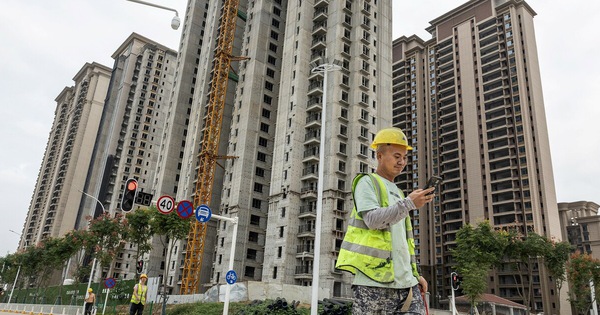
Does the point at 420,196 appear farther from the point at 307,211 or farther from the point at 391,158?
the point at 307,211

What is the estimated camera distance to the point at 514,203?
8238cm

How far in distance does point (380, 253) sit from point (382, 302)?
410mm

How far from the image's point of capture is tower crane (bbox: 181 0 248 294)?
66.8 m

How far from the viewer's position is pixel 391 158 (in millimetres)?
4531

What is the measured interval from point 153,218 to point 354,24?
42.0 metres

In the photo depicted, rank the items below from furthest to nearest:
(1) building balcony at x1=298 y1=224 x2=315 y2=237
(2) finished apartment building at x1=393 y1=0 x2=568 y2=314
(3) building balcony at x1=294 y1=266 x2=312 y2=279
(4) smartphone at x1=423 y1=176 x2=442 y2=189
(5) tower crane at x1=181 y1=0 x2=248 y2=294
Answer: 1. (2) finished apartment building at x1=393 y1=0 x2=568 y2=314
2. (5) tower crane at x1=181 y1=0 x2=248 y2=294
3. (1) building balcony at x1=298 y1=224 x2=315 y2=237
4. (3) building balcony at x1=294 y1=266 x2=312 y2=279
5. (4) smartphone at x1=423 y1=176 x2=442 y2=189

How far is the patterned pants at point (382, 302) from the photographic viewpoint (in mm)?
3828

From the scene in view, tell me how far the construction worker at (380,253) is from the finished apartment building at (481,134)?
7831 cm

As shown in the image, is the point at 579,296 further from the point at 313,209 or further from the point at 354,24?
the point at 354,24

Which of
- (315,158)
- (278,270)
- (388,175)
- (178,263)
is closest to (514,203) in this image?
(315,158)

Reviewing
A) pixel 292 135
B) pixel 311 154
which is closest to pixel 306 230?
pixel 311 154

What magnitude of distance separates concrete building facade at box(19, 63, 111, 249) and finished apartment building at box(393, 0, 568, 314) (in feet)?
301

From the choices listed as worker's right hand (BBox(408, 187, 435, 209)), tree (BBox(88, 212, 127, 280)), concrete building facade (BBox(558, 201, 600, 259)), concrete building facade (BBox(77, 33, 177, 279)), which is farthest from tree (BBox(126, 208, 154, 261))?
concrete building facade (BBox(558, 201, 600, 259))

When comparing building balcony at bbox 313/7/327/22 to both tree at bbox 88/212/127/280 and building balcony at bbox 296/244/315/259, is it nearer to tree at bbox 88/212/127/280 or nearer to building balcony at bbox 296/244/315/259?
building balcony at bbox 296/244/315/259
